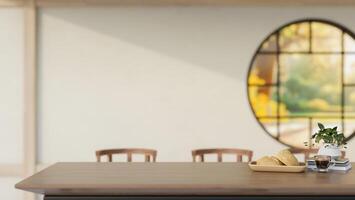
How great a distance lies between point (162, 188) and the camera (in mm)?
2320

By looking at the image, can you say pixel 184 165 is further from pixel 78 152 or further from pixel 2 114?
pixel 2 114

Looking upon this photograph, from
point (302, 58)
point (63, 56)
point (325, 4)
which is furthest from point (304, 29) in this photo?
point (63, 56)

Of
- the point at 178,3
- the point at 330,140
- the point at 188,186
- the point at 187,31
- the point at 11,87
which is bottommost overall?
the point at 188,186

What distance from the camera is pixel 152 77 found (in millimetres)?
4609

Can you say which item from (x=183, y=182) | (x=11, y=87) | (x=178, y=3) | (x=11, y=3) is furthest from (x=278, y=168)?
(x=11, y=3)

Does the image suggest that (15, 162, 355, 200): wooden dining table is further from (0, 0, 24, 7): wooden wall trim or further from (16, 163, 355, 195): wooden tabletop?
(0, 0, 24, 7): wooden wall trim

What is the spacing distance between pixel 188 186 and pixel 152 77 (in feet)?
7.85

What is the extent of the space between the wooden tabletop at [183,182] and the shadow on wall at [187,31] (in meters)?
1.91

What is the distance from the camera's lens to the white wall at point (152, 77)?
4602 mm

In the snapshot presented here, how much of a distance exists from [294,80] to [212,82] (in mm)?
3173

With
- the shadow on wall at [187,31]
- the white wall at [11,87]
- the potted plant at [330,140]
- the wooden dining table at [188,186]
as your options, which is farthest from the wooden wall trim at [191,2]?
the wooden dining table at [188,186]

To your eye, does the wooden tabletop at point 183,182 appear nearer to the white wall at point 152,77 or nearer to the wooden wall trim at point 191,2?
the white wall at point 152,77

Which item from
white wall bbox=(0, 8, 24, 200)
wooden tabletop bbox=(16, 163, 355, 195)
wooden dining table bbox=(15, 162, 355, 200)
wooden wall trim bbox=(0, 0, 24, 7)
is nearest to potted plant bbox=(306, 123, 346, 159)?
wooden tabletop bbox=(16, 163, 355, 195)

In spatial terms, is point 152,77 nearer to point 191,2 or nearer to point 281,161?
point 191,2
